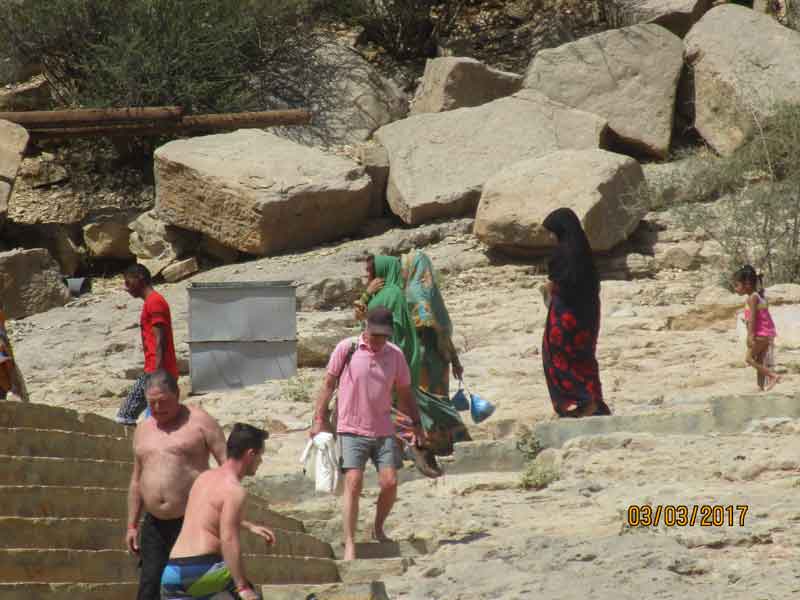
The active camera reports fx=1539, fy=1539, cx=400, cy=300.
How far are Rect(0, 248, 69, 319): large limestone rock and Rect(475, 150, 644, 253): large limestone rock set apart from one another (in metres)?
4.23

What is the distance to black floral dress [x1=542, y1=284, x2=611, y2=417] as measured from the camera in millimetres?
9188

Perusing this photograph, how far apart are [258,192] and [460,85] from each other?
348 cm

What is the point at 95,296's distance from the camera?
15.8m

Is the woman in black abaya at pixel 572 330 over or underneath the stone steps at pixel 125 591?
over

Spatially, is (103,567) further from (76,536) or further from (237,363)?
(237,363)

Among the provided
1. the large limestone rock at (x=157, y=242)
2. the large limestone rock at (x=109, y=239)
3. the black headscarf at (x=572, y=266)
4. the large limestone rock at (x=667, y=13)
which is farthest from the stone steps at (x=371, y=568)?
the large limestone rock at (x=667, y=13)

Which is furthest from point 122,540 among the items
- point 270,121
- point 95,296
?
point 270,121

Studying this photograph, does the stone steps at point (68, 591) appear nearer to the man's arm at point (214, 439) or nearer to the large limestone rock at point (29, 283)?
the man's arm at point (214, 439)

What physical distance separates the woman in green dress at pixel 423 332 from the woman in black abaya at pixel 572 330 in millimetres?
624

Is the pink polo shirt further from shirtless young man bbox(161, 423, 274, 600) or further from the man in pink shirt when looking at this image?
shirtless young man bbox(161, 423, 274, 600)

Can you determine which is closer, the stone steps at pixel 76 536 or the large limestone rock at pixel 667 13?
the stone steps at pixel 76 536

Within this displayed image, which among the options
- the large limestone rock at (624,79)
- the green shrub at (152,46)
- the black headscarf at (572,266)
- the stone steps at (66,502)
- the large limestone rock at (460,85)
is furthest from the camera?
the green shrub at (152,46)

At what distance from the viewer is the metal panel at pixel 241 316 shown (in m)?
12.0

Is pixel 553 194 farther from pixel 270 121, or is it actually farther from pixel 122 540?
pixel 122 540
